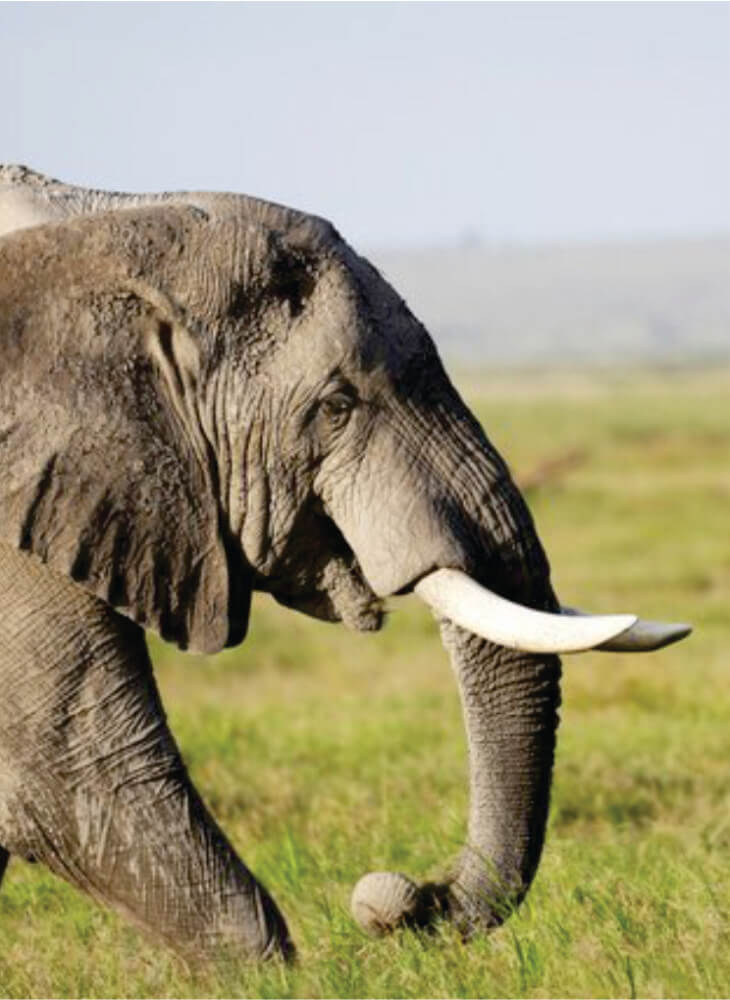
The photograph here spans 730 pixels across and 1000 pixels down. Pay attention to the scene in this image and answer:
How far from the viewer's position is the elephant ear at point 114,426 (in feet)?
17.0

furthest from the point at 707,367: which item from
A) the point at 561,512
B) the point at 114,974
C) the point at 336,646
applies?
the point at 114,974

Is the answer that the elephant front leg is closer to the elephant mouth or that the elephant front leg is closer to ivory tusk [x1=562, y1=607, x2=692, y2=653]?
the elephant mouth

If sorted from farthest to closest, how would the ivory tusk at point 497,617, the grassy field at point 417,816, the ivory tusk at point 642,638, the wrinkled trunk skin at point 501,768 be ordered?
1. the wrinkled trunk skin at point 501,768
2. the grassy field at point 417,816
3. the ivory tusk at point 497,617
4. the ivory tusk at point 642,638

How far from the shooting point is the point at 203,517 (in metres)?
5.31

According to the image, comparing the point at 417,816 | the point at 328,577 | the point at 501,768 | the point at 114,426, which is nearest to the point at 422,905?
the point at 501,768

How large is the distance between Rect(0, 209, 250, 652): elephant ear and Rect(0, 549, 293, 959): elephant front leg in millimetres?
92

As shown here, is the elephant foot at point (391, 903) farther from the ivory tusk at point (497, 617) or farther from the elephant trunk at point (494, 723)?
the ivory tusk at point (497, 617)

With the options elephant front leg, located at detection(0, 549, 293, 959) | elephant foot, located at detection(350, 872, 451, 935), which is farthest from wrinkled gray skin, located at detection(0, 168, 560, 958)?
elephant foot, located at detection(350, 872, 451, 935)

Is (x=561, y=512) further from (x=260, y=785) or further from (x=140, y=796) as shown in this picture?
(x=140, y=796)

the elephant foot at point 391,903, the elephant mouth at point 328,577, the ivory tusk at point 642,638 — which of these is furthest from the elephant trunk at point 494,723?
the ivory tusk at point 642,638

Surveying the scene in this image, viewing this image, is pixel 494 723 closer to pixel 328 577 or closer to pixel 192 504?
pixel 328 577

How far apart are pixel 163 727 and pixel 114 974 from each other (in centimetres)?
78

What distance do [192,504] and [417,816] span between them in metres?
3.32

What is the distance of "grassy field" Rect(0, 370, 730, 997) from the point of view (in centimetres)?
531
